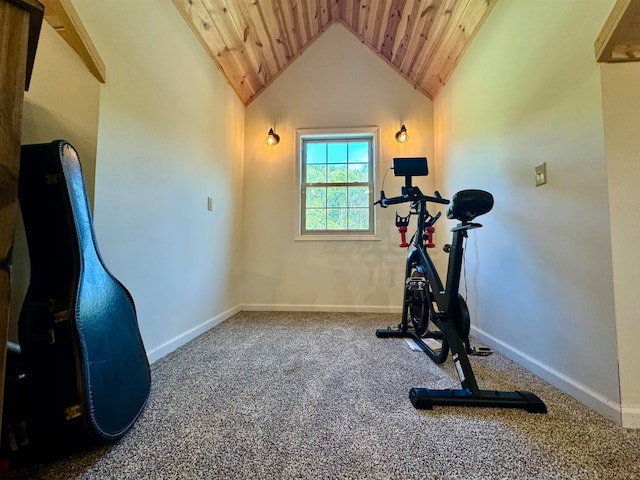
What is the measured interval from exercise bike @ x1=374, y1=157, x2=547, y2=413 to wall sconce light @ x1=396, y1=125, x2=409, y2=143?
129cm

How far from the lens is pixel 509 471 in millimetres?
806

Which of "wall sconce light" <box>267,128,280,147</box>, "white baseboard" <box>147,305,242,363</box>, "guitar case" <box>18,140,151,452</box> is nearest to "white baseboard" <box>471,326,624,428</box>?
"guitar case" <box>18,140,151,452</box>

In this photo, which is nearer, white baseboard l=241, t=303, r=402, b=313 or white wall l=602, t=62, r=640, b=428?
white wall l=602, t=62, r=640, b=428

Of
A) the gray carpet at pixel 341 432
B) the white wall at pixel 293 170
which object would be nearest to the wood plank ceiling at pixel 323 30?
the white wall at pixel 293 170

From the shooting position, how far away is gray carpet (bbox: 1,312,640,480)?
81 cm

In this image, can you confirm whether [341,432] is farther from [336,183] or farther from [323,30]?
[323,30]

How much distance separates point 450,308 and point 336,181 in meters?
2.24

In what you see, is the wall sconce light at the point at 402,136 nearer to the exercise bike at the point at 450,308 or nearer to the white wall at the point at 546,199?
the white wall at the point at 546,199

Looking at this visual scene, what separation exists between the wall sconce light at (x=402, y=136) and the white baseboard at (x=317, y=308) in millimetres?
1909

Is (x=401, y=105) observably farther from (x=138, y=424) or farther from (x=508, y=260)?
(x=138, y=424)

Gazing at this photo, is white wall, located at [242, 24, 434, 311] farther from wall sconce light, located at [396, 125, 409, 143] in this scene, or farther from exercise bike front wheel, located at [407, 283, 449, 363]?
exercise bike front wheel, located at [407, 283, 449, 363]

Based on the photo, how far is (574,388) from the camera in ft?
3.98

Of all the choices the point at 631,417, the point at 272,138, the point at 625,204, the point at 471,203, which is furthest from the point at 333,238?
the point at 631,417

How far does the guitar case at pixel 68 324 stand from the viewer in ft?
2.65
